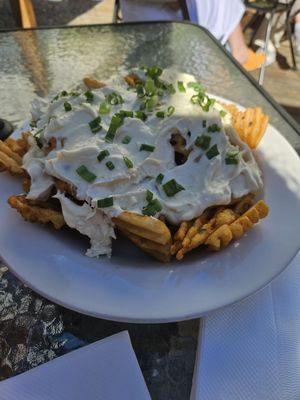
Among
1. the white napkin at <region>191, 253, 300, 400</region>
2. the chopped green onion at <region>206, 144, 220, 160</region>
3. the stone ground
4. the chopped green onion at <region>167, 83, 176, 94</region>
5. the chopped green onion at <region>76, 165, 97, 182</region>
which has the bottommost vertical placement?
the stone ground

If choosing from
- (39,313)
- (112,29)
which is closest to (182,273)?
(39,313)

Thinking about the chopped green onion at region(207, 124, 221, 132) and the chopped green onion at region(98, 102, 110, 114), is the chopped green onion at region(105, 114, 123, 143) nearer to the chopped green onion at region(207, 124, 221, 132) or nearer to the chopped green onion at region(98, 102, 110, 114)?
the chopped green onion at region(98, 102, 110, 114)

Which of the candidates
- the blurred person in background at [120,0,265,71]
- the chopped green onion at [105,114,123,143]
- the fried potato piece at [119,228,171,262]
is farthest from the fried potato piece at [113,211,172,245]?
the blurred person in background at [120,0,265,71]

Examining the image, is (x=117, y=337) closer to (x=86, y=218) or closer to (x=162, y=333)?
(x=162, y=333)

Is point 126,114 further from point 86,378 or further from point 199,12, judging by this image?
point 199,12

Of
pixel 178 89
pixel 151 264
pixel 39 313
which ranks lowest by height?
pixel 39 313

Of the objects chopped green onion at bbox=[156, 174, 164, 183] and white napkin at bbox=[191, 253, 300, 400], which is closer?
white napkin at bbox=[191, 253, 300, 400]
